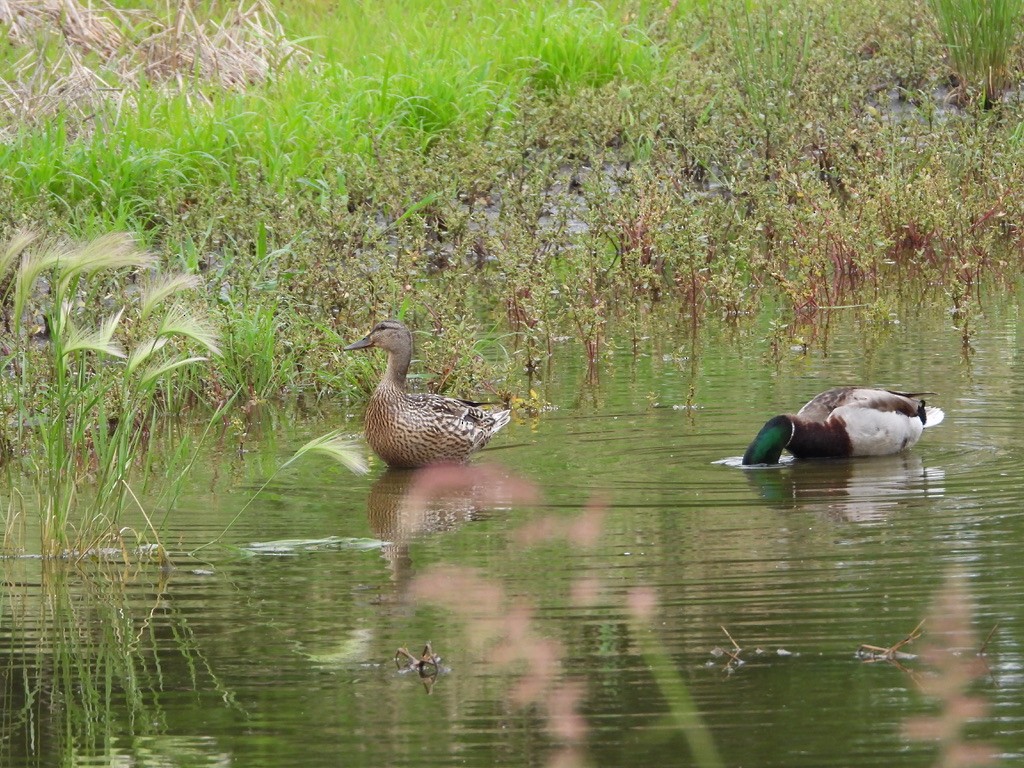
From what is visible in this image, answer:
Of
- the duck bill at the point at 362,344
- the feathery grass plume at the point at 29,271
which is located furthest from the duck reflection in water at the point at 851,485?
the feathery grass plume at the point at 29,271

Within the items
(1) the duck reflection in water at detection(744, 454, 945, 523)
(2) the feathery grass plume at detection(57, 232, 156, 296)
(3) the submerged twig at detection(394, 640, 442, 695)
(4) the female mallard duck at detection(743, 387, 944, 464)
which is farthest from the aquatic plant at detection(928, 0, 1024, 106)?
(3) the submerged twig at detection(394, 640, 442, 695)

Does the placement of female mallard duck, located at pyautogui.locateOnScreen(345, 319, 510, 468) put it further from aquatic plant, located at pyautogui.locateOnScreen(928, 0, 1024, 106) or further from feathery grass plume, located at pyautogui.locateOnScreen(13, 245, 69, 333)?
aquatic plant, located at pyautogui.locateOnScreen(928, 0, 1024, 106)

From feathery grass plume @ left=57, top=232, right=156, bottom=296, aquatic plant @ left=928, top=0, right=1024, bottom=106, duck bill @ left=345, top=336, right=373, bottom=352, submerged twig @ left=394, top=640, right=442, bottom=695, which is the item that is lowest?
submerged twig @ left=394, top=640, right=442, bottom=695

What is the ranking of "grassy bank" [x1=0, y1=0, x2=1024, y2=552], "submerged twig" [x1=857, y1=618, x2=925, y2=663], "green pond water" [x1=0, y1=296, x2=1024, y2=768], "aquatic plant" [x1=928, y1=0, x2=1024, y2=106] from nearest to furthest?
"green pond water" [x1=0, y1=296, x2=1024, y2=768] < "submerged twig" [x1=857, y1=618, x2=925, y2=663] < "grassy bank" [x1=0, y1=0, x2=1024, y2=552] < "aquatic plant" [x1=928, y1=0, x2=1024, y2=106]

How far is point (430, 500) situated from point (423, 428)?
837 mm

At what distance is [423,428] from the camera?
916 centimetres

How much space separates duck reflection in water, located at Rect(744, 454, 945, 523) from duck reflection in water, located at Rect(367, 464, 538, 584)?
1045 mm

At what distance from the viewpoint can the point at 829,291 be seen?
12336 mm

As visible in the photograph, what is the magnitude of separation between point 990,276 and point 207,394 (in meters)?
5.54

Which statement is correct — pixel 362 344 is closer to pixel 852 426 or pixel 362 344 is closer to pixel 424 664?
pixel 852 426

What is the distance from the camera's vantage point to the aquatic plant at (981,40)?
15.8 m

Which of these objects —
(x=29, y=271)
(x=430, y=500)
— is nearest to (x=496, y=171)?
(x=430, y=500)

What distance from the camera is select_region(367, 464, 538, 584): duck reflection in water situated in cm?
745

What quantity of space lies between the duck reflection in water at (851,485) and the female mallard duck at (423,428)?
1475 millimetres
